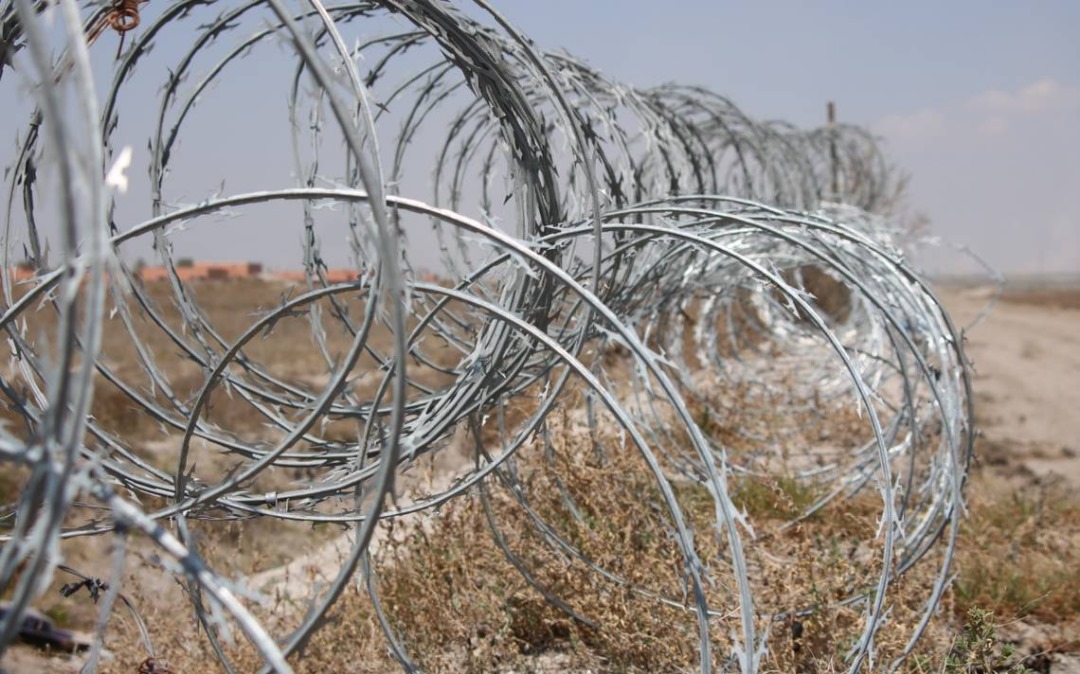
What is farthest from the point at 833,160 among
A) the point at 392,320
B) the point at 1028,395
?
the point at 392,320

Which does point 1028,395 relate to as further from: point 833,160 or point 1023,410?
point 833,160

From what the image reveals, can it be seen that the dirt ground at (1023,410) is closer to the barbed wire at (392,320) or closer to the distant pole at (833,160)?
the barbed wire at (392,320)

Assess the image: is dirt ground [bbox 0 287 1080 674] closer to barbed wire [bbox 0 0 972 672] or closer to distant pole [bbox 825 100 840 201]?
barbed wire [bbox 0 0 972 672]

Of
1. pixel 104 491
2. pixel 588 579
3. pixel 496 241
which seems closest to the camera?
pixel 104 491

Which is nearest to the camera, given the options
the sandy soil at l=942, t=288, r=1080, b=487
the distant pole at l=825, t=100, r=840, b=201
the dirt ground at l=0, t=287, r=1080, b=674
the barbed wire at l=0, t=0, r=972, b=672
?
the barbed wire at l=0, t=0, r=972, b=672

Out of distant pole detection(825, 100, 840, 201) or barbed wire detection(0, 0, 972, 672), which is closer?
barbed wire detection(0, 0, 972, 672)

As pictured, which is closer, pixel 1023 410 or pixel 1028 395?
pixel 1023 410

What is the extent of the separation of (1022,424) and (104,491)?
10.5m

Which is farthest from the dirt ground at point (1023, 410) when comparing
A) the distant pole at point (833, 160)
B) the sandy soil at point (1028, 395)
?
the distant pole at point (833, 160)

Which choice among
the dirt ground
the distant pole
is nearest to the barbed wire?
the dirt ground

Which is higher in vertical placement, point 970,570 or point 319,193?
point 319,193

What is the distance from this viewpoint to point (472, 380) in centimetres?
→ 310

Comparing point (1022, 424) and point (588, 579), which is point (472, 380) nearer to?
point (588, 579)

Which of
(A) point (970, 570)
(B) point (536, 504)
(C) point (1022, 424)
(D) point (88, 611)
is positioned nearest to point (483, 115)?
(B) point (536, 504)
